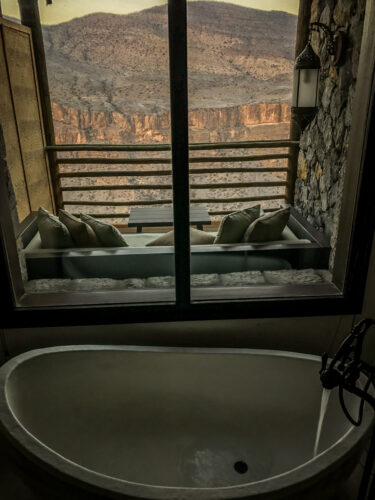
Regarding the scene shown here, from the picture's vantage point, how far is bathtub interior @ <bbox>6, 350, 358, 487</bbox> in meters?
1.69

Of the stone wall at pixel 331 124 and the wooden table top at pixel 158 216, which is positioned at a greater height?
the stone wall at pixel 331 124

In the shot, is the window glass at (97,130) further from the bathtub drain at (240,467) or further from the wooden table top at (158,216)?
the bathtub drain at (240,467)

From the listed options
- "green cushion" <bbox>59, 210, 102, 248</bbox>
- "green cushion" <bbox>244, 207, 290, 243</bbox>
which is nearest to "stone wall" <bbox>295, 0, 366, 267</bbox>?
"green cushion" <bbox>244, 207, 290, 243</bbox>

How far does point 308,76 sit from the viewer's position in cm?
257

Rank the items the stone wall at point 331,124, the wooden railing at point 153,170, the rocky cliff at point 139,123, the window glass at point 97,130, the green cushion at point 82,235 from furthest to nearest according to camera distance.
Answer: the wooden railing at point 153,170 → the rocky cliff at point 139,123 → the window glass at point 97,130 → the green cushion at point 82,235 → the stone wall at point 331,124

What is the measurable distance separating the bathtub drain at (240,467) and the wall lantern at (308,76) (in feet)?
7.05

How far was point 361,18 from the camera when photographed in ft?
7.03

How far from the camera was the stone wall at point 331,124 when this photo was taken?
2.31 m

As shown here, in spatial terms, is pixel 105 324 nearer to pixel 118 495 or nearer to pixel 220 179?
pixel 118 495

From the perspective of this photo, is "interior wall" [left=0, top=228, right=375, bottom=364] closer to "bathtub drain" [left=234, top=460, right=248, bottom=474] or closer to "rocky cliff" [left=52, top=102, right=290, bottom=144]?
"bathtub drain" [left=234, top=460, right=248, bottom=474]

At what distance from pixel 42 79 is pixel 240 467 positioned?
13.2 feet

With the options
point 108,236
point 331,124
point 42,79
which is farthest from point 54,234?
point 42,79

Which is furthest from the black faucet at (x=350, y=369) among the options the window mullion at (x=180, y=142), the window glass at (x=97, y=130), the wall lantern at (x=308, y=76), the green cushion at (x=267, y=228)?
the wall lantern at (x=308, y=76)

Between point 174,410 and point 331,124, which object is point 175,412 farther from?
point 331,124
